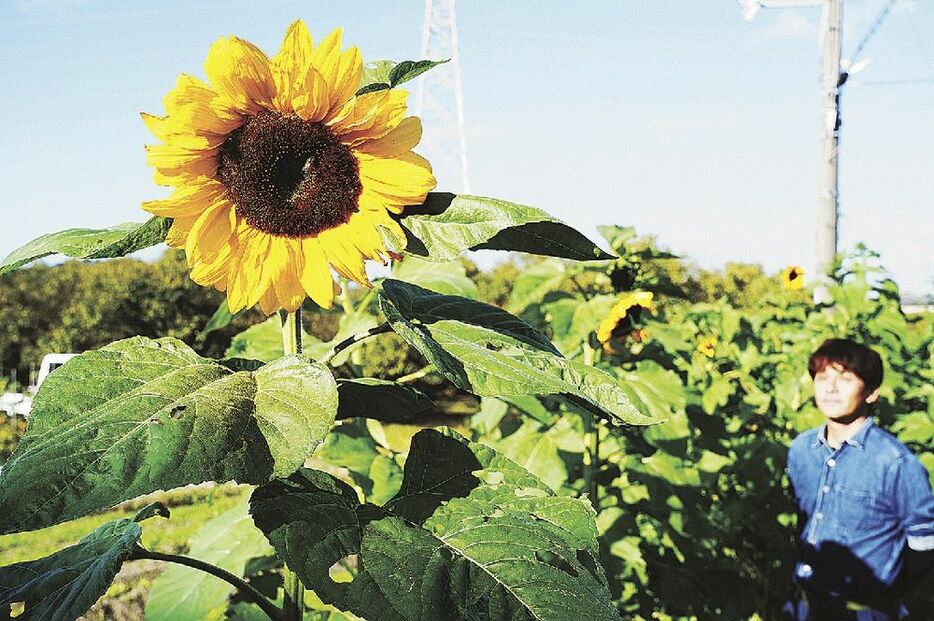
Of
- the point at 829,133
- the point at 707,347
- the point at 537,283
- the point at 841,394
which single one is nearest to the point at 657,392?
the point at 537,283

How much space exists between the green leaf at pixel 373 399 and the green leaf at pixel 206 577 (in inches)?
21.2

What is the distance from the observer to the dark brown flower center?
3.53ft

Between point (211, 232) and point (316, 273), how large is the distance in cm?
14

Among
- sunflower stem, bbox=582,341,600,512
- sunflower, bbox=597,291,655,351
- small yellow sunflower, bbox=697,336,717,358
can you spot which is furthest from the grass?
sunflower, bbox=597,291,655,351

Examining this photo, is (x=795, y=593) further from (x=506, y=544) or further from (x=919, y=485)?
(x=506, y=544)

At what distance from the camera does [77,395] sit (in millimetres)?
962

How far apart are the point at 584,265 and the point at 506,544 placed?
2.00 meters

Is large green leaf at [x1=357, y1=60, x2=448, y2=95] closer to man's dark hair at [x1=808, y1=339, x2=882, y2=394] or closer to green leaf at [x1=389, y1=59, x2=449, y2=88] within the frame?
green leaf at [x1=389, y1=59, x2=449, y2=88]

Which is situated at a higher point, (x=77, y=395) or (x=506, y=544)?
(x=77, y=395)

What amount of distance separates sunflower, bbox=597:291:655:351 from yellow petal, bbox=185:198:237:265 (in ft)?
6.42

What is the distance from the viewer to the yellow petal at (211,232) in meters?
1.06

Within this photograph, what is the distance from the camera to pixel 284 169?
42.9 inches

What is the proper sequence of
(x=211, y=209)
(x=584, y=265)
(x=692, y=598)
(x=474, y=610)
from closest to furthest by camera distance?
1. (x=474, y=610)
2. (x=211, y=209)
3. (x=584, y=265)
4. (x=692, y=598)

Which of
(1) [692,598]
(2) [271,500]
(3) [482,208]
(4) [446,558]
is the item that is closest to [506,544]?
(4) [446,558]
